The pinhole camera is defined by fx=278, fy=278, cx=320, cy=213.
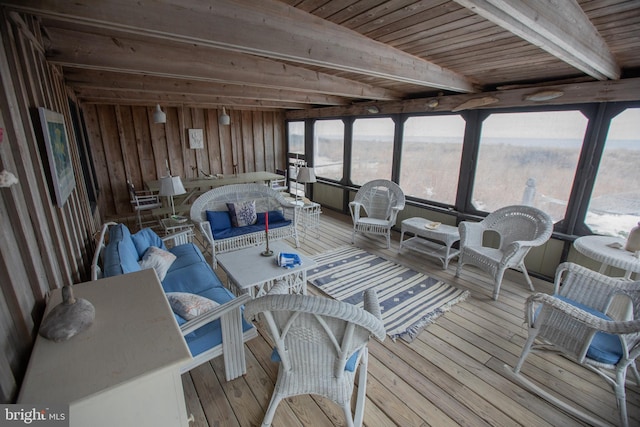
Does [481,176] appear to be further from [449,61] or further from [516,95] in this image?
[449,61]

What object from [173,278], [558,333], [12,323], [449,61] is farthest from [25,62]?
[558,333]

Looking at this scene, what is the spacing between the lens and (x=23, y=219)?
3.89 ft

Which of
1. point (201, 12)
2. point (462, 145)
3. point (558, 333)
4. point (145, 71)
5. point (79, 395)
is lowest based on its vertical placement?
point (558, 333)

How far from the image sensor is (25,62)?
1.55 meters

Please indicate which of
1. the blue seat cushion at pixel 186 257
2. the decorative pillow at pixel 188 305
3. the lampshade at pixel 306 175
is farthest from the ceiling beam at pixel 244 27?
the lampshade at pixel 306 175

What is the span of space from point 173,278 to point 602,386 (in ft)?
10.9

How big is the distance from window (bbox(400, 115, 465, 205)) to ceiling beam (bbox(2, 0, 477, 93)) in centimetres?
196

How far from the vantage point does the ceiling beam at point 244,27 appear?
4.66 ft

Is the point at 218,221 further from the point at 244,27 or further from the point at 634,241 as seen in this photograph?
the point at 634,241

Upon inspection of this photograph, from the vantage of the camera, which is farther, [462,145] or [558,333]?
[462,145]

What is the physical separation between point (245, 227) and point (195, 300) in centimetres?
210

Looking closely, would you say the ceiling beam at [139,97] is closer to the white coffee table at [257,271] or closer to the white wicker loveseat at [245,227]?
the white wicker loveseat at [245,227]

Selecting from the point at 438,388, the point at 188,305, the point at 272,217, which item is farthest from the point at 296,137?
the point at 438,388

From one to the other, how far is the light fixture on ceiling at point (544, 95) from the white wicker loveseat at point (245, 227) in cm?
313
